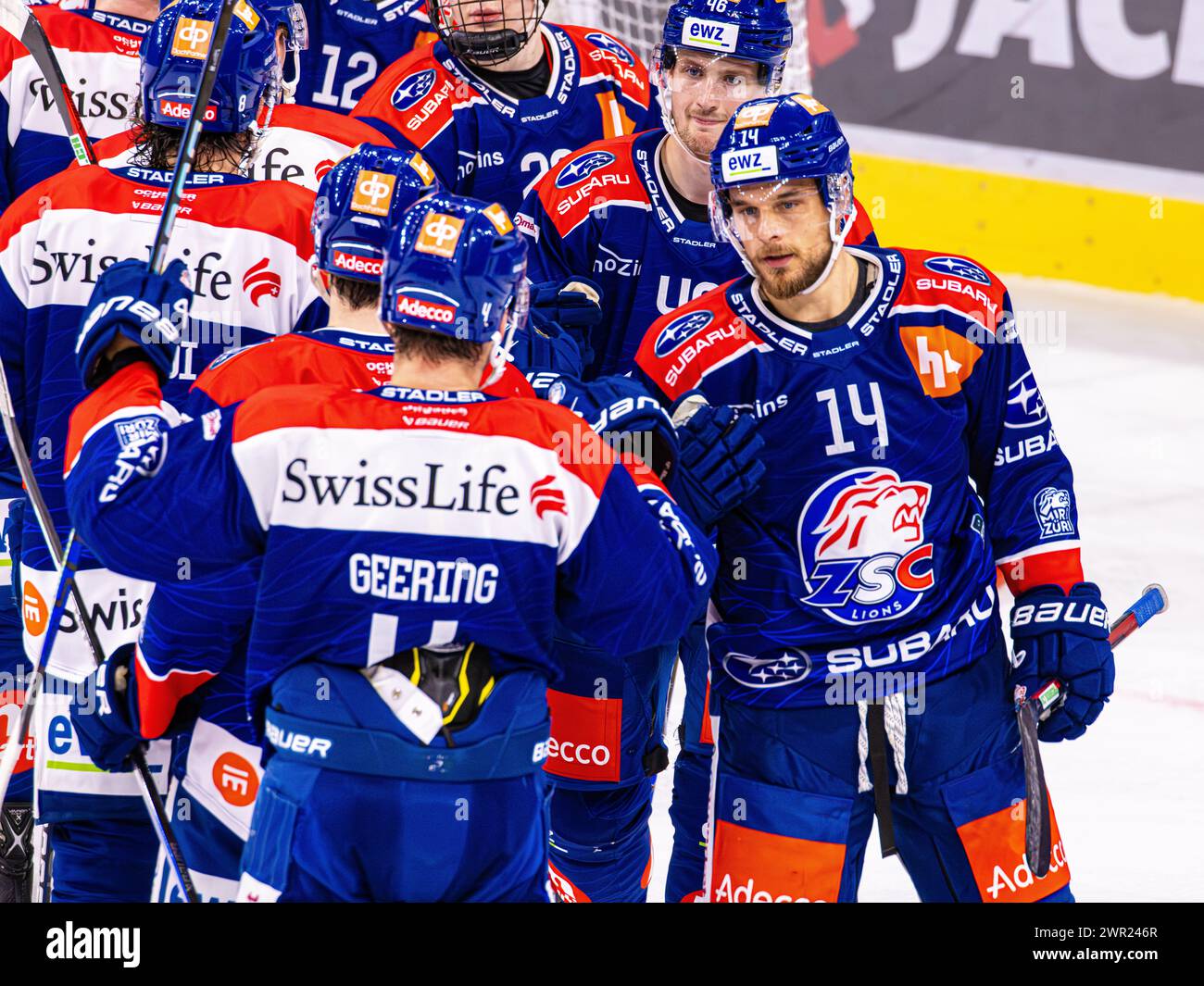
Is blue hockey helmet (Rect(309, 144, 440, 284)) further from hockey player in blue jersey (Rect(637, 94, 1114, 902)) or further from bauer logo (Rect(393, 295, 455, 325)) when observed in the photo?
hockey player in blue jersey (Rect(637, 94, 1114, 902))

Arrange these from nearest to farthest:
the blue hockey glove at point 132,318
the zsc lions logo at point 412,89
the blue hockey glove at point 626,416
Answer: the blue hockey glove at point 132,318, the blue hockey glove at point 626,416, the zsc lions logo at point 412,89

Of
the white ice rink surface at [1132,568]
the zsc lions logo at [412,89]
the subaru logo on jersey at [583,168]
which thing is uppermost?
the zsc lions logo at [412,89]

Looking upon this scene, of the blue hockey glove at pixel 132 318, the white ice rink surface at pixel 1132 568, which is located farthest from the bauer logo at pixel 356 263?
the white ice rink surface at pixel 1132 568

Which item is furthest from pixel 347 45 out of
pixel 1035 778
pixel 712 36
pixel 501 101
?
pixel 1035 778

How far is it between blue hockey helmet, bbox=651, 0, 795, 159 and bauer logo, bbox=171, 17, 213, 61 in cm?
105

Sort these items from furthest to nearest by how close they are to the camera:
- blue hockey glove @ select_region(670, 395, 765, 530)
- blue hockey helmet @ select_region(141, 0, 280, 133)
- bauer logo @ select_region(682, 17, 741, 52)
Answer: bauer logo @ select_region(682, 17, 741, 52), blue hockey helmet @ select_region(141, 0, 280, 133), blue hockey glove @ select_region(670, 395, 765, 530)

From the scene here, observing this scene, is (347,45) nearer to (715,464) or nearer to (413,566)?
(715,464)

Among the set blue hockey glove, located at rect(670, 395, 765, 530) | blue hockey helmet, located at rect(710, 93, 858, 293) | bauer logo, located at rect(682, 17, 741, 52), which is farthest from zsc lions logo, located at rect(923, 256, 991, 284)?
bauer logo, located at rect(682, 17, 741, 52)

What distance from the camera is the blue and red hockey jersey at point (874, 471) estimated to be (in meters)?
3.15

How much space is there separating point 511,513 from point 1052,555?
120cm

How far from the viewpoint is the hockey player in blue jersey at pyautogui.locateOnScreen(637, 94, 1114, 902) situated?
10.3 feet

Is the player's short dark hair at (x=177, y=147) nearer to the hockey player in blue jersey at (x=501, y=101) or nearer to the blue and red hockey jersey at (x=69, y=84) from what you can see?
the blue and red hockey jersey at (x=69, y=84)

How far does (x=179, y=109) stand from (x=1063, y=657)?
6.03 feet

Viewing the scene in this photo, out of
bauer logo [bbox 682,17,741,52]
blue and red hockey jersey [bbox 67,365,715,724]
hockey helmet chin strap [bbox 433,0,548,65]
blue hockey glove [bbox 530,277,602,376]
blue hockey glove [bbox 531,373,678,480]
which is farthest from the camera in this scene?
hockey helmet chin strap [bbox 433,0,548,65]
